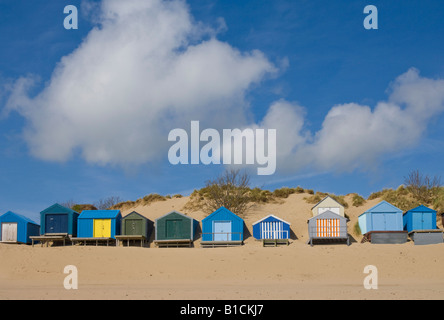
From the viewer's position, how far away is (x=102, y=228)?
49469mm

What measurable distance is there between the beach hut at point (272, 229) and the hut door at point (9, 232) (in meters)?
21.0

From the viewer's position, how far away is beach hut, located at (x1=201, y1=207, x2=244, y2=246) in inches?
1901

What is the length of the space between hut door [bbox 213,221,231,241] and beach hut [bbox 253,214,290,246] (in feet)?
8.25

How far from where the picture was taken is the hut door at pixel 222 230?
4831cm

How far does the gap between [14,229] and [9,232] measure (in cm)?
48

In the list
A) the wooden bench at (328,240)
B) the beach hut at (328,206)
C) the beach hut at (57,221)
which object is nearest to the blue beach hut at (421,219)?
the wooden bench at (328,240)

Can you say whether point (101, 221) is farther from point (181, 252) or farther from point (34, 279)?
point (34, 279)

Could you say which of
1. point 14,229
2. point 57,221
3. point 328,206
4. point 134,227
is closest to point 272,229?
point 328,206

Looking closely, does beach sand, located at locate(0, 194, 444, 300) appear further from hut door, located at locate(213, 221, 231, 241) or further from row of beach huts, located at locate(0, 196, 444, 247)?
hut door, located at locate(213, 221, 231, 241)

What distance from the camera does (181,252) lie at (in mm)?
43750

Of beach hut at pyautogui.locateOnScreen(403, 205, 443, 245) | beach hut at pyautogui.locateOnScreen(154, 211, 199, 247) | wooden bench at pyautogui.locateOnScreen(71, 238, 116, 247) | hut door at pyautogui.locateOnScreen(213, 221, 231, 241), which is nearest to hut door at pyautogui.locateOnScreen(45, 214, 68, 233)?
wooden bench at pyautogui.locateOnScreen(71, 238, 116, 247)

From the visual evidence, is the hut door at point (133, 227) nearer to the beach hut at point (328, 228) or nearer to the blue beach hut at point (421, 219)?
the beach hut at point (328, 228)
